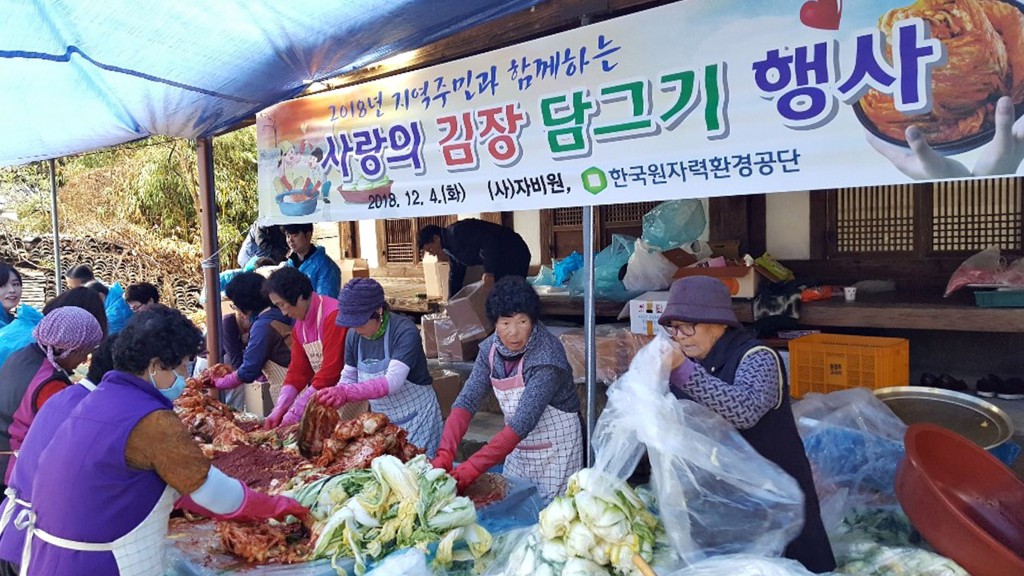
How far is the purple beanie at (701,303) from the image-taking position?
2.44 meters

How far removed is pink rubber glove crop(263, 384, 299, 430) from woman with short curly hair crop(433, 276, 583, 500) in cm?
149

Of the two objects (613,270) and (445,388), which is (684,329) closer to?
(445,388)

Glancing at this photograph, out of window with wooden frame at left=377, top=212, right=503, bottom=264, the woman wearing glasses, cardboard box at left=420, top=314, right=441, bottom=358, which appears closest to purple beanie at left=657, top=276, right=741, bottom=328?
the woman wearing glasses

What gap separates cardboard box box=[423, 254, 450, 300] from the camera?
26.4 ft

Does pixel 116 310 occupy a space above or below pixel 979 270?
below

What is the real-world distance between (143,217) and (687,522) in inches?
671

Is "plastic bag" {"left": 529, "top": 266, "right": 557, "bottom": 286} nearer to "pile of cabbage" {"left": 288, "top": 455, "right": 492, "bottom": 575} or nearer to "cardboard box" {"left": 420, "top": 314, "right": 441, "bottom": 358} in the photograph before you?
"cardboard box" {"left": 420, "top": 314, "right": 441, "bottom": 358}

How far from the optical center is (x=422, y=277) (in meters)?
9.58

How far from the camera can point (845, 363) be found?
4789 millimetres

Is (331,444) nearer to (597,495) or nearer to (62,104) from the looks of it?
(597,495)

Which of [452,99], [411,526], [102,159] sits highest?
[102,159]

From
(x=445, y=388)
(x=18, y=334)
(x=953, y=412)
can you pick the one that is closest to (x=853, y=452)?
(x=953, y=412)

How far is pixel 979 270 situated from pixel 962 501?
3314mm

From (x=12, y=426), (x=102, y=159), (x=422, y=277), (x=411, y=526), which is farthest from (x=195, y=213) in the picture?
(x=411, y=526)
